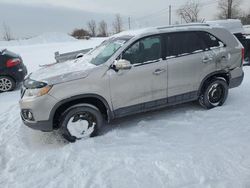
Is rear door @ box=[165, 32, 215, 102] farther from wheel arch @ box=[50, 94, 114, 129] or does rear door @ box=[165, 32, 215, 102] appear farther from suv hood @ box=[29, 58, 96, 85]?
suv hood @ box=[29, 58, 96, 85]

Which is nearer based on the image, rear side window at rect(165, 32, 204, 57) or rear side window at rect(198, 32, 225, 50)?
rear side window at rect(165, 32, 204, 57)

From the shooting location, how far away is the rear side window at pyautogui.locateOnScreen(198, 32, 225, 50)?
5117 mm

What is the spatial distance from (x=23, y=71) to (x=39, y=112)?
4.95 m

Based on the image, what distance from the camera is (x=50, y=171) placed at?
3562 mm

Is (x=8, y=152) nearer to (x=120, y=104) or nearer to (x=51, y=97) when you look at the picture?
(x=51, y=97)

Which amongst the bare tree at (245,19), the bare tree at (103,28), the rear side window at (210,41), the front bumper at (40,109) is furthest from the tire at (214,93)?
the bare tree at (103,28)

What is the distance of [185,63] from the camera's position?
4879 millimetres

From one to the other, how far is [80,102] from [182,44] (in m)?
2.21

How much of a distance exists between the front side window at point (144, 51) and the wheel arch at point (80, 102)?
33.9 inches

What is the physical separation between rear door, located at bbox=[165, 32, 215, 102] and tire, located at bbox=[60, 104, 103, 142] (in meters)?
1.48

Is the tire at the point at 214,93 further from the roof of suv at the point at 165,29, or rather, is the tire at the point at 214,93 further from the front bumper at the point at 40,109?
the front bumper at the point at 40,109

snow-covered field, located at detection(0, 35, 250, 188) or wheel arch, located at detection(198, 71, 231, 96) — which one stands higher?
wheel arch, located at detection(198, 71, 231, 96)

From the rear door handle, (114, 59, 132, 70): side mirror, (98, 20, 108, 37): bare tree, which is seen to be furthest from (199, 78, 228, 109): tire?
(98, 20, 108, 37): bare tree

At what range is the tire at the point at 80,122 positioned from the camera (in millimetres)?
4266
